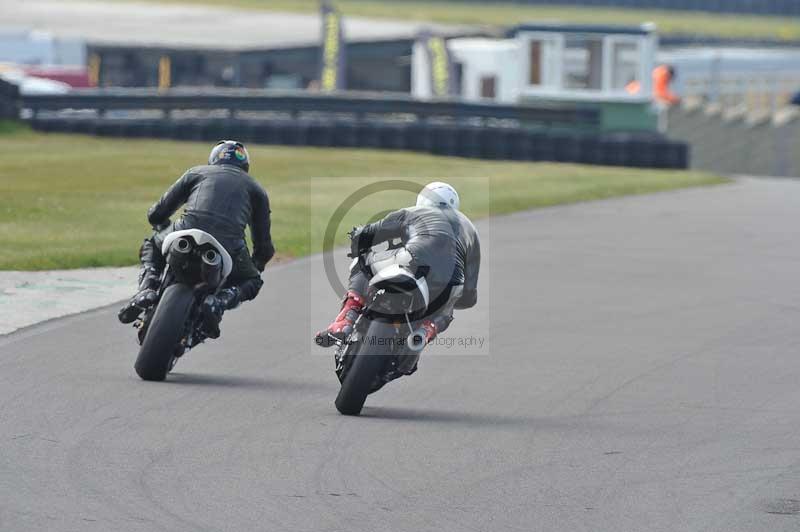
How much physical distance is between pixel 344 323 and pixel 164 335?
44.2 inches

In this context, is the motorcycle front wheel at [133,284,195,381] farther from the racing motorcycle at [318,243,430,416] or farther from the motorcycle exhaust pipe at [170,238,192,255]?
the racing motorcycle at [318,243,430,416]

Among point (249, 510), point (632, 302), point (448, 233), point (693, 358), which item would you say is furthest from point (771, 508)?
point (632, 302)

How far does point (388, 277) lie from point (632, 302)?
5443 millimetres

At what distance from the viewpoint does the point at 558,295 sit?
1379 centimetres

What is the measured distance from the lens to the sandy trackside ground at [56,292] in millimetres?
11609

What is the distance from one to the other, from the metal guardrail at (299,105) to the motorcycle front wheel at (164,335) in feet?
64.6

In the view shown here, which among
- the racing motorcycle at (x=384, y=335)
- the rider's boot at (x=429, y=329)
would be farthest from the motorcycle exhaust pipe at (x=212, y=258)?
the rider's boot at (x=429, y=329)

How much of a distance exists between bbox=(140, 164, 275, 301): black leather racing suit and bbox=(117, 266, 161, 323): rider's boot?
12cm

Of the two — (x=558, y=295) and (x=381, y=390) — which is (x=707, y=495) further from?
(x=558, y=295)

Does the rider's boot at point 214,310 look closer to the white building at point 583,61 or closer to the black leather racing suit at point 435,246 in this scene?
the black leather racing suit at point 435,246

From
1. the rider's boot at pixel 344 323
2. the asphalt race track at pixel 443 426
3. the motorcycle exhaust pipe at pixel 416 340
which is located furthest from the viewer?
the rider's boot at pixel 344 323

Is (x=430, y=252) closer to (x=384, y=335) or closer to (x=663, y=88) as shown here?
(x=384, y=335)

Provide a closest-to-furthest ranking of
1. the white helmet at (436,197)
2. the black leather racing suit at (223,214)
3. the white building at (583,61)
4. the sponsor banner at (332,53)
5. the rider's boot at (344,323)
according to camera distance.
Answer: the rider's boot at (344,323) → the white helmet at (436,197) → the black leather racing suit at (223,214) → the white building at (583,61) → the sponsor banner at (332,53)

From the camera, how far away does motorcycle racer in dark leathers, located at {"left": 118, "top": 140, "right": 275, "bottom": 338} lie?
9.84 m
